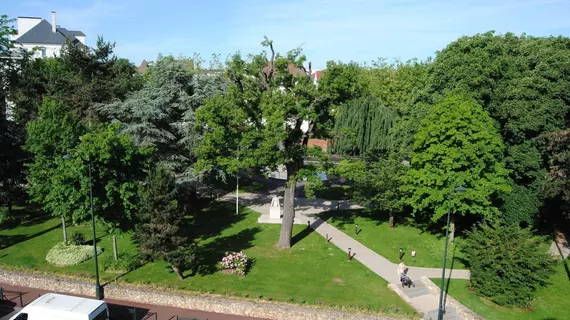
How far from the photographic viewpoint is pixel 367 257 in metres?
25.2

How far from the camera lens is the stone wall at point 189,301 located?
18125 mm

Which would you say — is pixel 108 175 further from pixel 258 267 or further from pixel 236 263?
pixel 258 267

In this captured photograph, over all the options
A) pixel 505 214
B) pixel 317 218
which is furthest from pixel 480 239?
pixel 317 218

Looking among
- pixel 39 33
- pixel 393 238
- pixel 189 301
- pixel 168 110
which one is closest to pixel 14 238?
pixel 168 110

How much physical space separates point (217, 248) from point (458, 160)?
625 inches

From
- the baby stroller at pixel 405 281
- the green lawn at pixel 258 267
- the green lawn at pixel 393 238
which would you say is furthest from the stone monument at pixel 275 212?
the baby stroller at pixel 405 281

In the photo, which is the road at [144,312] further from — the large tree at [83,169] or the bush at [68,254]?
the large tree at [83,169]

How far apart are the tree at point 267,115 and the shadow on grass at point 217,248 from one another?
3109 mm

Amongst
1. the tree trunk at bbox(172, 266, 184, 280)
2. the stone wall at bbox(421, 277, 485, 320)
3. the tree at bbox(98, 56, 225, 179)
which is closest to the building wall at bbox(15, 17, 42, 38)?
the tree at bbox(98, 56, 225, 179)

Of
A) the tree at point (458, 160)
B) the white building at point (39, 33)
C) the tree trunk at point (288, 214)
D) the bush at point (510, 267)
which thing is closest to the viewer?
the bush at point (510, 267)

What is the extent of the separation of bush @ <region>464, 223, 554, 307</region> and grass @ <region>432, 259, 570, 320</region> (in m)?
0.41

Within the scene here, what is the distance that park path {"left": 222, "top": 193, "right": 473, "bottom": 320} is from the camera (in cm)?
1988

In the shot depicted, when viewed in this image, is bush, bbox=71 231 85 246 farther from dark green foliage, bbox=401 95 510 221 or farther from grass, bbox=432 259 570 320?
grass, bbox=432 259 570 320

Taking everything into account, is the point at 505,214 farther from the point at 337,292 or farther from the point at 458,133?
the point at 337,292
